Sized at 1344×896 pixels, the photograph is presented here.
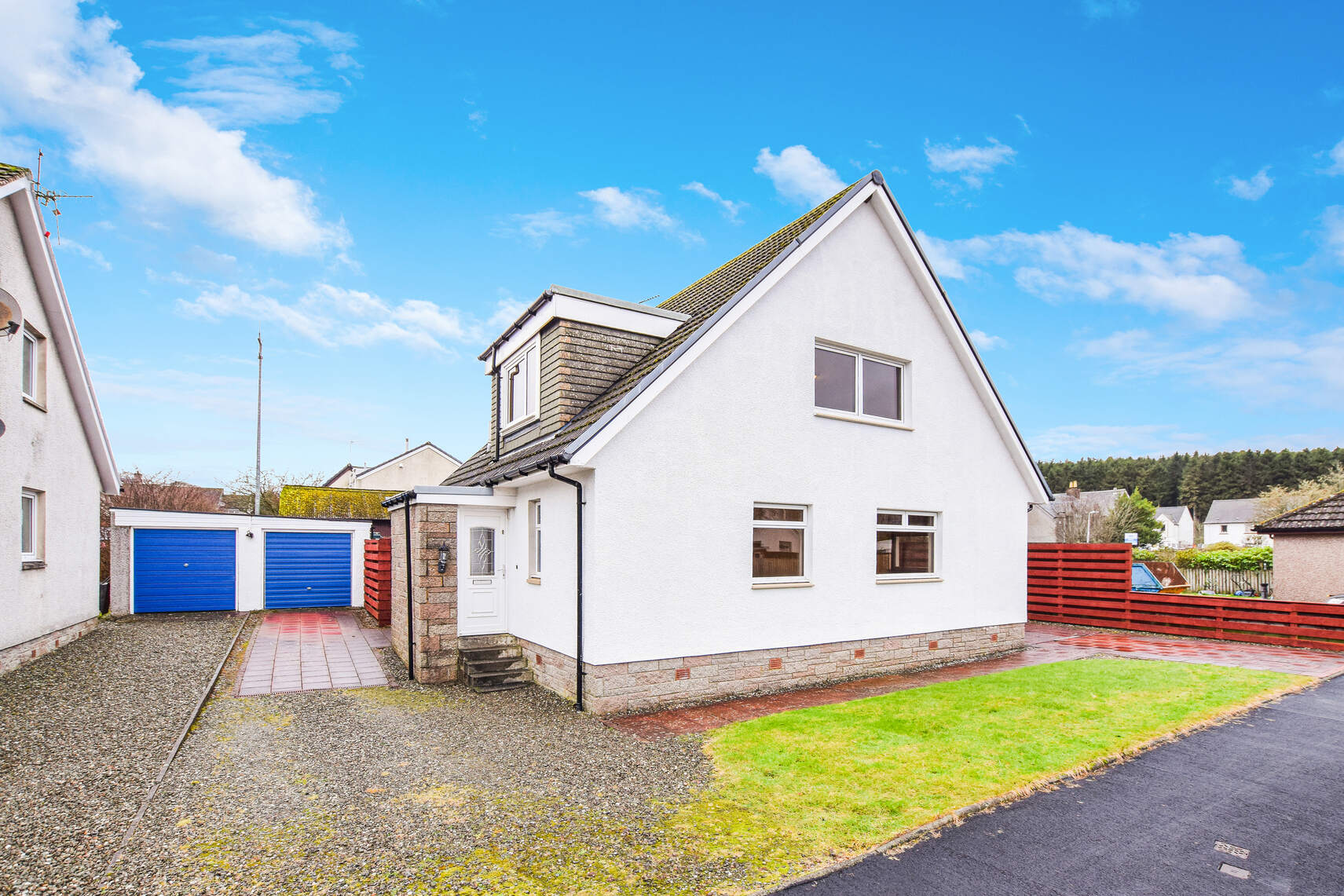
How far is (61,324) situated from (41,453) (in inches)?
98.5

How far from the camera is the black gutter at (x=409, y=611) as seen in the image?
36.4ft

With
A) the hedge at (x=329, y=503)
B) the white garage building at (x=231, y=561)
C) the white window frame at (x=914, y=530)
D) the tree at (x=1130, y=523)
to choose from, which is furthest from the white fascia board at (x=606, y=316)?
A: the tree at (x=1130, y=523)

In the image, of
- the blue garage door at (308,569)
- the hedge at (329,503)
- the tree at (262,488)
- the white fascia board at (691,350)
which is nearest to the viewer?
the white fascia board at (691,350)

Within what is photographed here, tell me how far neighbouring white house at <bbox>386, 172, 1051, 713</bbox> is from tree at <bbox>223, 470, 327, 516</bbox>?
2836 cm

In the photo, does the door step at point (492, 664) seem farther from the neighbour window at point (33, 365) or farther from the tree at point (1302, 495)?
the tree at point (1302, 495)

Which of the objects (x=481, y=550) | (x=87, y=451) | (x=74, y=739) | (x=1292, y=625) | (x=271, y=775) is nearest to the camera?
(x=271, y=775)

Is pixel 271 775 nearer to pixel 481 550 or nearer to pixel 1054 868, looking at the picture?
pixel 481 550

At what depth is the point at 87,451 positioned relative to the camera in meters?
15.0

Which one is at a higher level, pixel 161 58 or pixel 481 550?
pixel 161 58

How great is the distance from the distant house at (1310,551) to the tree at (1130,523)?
23004mm

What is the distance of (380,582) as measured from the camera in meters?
17.2

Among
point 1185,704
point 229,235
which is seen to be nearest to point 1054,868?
point 1185,704

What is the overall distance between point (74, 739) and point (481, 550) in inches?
213

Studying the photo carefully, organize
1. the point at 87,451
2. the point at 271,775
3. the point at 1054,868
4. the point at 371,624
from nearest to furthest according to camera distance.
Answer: the point at 1054,868, the point at 271,775, the point at 87,451, the point at 371,624
